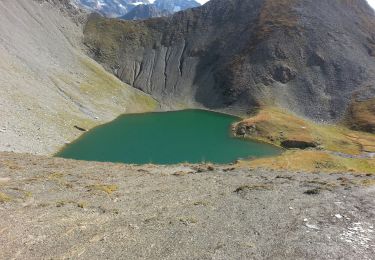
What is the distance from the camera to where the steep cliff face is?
120250mm

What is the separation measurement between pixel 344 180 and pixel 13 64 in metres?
78.2

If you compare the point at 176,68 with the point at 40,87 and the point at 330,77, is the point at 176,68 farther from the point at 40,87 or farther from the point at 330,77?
the point at 40,87

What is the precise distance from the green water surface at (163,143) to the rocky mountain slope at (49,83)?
426cm

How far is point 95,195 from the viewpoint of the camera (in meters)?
30.6

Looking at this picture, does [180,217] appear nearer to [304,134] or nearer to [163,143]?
[163,143]

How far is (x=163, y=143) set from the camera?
81062 millimetres

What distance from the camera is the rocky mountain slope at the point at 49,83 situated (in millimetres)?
69812

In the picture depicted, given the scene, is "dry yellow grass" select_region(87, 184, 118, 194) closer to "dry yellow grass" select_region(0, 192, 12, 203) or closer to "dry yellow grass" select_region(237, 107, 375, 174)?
"dry yellow grass" select_region(0, 192, 12, 203)

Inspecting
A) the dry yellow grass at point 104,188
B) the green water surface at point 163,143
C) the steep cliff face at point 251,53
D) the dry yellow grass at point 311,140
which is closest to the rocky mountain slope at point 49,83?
the green water surface at point 163,143

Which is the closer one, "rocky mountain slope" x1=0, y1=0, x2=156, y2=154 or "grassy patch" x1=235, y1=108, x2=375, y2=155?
"rocky mountain slope" x1=0, y1=0, x2=156, y2=154

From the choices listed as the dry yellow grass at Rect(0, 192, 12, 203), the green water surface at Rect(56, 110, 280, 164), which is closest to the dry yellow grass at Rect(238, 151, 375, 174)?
the green water surface at Rect(56, 110, 280, 164)

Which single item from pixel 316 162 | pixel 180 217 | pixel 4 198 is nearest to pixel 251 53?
pixel 316 162

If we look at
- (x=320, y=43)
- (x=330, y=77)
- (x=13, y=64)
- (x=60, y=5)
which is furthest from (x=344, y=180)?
(x=60, y=5)

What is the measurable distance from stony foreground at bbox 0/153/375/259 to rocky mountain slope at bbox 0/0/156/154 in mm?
30864
